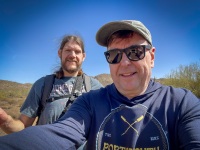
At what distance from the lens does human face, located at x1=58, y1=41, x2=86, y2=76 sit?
3.32m

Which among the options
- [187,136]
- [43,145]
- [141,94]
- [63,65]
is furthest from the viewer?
[63,65]

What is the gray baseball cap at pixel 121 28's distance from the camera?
1.74 meters

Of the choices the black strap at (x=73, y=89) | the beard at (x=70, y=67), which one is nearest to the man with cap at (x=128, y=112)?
the black strap at (x=73, y=89)

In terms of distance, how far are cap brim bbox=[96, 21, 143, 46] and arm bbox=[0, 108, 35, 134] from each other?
4.93ft

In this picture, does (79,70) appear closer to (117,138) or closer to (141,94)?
(141,94)

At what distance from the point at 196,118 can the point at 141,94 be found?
507mm

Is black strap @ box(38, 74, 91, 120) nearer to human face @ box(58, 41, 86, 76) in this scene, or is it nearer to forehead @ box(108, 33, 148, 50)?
human face @ box(58, 41, 86, 76)

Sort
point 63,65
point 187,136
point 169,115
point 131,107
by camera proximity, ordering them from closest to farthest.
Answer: point 187,136, point 169,115, point 131,107, point 63,65

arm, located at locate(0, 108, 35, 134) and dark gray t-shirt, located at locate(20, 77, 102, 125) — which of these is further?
dark gray t-shirt, located at locate(20, 77, 102, 125)

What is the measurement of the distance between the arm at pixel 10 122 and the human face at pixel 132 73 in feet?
5.12

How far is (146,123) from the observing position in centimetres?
153

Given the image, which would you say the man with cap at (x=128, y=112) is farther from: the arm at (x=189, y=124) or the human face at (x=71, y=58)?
the human face at (x=71, y=58)

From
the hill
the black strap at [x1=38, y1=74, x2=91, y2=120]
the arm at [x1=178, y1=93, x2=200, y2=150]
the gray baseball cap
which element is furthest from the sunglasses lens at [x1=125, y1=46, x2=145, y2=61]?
the hill

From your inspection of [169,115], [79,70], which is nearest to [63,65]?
[79,70]
